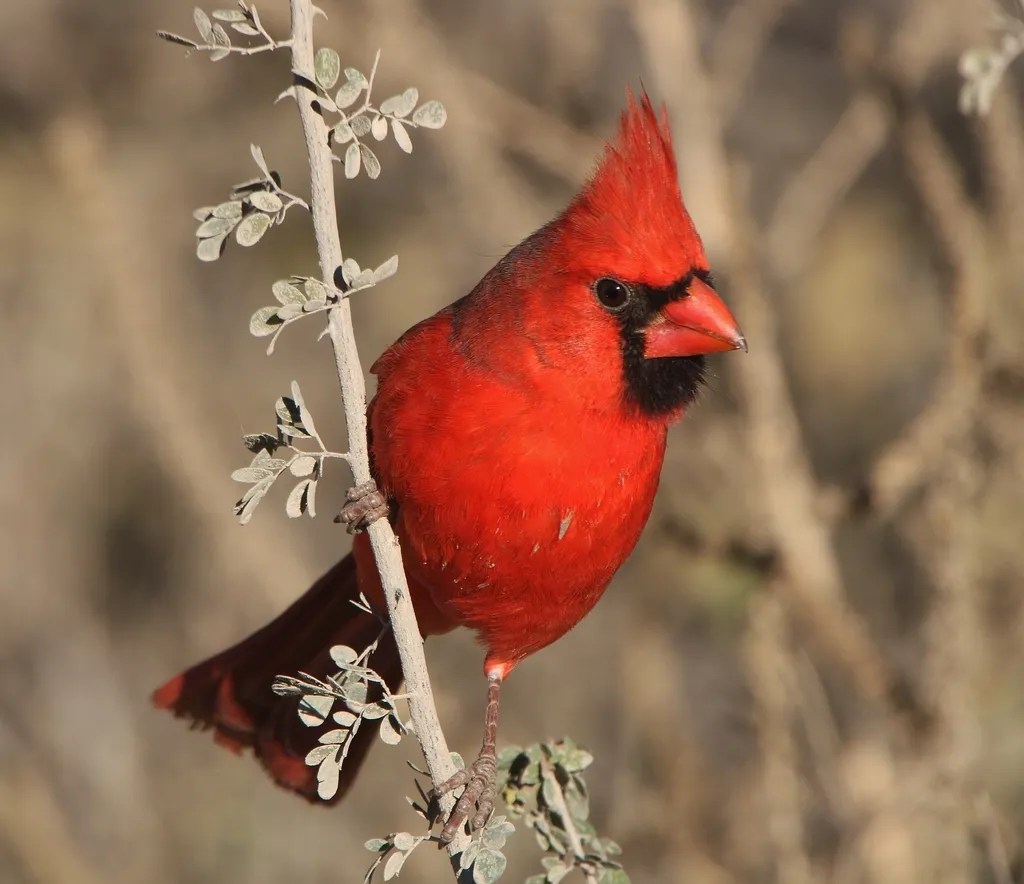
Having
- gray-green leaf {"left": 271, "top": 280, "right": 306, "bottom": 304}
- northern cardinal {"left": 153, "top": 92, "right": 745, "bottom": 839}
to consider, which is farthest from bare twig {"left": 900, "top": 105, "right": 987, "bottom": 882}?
gray-green leaf {"left": 271, "top": 280, "right": 306, "bottom": 304}

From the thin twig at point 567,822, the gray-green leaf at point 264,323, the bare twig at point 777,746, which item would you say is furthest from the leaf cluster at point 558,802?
the bare twig at point 777,746

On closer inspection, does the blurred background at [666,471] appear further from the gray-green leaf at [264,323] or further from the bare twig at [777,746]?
the gray-green leaf at [264,323]

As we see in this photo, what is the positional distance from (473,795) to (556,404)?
2.19ft

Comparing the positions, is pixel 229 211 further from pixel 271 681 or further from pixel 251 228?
pixel 271 681

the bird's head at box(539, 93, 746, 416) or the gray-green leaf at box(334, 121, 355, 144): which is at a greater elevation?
the gray-green leaf at box(334, 121, 355, 144)

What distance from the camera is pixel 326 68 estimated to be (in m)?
1.83

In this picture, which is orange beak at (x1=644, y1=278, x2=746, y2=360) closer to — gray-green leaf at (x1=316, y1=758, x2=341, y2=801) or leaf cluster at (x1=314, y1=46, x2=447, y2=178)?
leaf cluster at (x1=314, y1=46, x2=447, y2=178)

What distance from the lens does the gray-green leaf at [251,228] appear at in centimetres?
184

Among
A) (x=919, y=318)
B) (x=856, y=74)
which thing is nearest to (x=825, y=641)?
(x=856, y=74)

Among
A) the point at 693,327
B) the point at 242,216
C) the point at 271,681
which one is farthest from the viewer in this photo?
the point at 271,681

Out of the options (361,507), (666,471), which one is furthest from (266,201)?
(666,471)

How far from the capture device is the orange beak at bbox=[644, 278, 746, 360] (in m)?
2.47

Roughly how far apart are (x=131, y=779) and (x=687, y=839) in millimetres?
1629

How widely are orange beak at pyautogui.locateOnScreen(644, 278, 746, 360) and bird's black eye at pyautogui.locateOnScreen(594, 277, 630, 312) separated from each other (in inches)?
2.6
